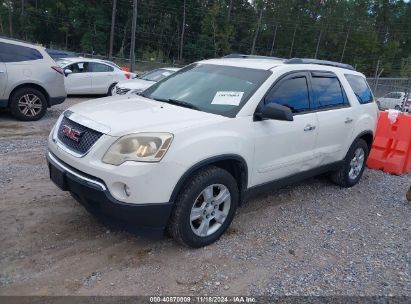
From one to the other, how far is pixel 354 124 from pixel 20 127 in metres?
6.39

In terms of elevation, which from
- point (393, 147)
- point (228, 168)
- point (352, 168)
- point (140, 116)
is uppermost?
point (140, 116)

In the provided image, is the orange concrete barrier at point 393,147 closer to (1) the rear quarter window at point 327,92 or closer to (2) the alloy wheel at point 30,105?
(1) the rear quarter window at point 327,92

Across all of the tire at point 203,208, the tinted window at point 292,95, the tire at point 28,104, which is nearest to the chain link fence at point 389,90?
the tire at point 28,104

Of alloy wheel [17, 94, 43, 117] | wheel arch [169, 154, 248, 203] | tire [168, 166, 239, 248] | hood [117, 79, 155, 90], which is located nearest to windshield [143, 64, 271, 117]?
wheel arch [169, 154, 248, 203]

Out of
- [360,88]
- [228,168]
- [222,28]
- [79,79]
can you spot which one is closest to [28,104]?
[79,79]

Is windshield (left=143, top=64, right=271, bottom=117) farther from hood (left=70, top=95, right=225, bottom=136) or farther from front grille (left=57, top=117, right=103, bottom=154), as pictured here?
front grille (left=57, top=117, right=103, bottom=154)

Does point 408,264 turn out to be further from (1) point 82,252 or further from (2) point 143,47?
(2) point 143,47

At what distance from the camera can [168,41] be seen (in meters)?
61.8

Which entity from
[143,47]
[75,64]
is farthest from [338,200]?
[143,47]

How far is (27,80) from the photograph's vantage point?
8266 mm

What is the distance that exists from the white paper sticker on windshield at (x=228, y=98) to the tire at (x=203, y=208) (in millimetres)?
715

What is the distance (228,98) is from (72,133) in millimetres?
1539

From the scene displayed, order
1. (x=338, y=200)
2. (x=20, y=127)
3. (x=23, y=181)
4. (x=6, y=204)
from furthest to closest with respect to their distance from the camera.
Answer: (x=20, y=127), (x=338, y=200), (x=23, y=181), (x=6, y=204)

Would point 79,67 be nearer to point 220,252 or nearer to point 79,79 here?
point 79,79
